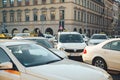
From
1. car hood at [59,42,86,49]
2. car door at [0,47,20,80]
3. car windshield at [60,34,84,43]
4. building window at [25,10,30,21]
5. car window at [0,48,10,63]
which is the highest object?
building window at [25,10,30,21]

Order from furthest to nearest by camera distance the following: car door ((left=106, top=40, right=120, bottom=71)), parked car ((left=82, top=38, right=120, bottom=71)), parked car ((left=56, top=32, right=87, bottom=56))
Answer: parked car ((left=56, top=32, right=87, bottom=56)) < parked car ((left=82, top=38, right=120, bottom=71)) < car door ((left=106, top=40, right=120, bottom=71))

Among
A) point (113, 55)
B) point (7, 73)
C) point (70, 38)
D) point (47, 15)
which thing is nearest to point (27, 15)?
point (47, 15)

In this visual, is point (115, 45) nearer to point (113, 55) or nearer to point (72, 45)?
point (113, 55)

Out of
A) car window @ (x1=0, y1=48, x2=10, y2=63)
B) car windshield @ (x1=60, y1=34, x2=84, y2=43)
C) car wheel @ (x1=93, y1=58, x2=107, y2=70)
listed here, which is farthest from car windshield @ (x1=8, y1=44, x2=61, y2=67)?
car windshield @ (x1=60, y1=34, x2=84, y2=43)

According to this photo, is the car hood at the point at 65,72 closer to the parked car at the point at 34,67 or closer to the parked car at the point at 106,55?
the parked car at the point at 34,67

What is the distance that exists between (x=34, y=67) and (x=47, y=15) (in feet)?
221

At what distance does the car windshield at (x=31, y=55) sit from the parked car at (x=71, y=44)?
9745 millimetres

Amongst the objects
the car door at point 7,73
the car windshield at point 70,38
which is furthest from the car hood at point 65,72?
the car windshield at point 70,38

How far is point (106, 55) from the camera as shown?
12367 millimetres

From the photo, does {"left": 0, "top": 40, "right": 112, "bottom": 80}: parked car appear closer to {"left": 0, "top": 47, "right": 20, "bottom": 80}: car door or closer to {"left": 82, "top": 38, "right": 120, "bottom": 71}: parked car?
{"left": 0, "top": 47, "right": 20, "bottom": 80}: car door

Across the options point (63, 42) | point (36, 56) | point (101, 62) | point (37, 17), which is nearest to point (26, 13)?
point (37, 17)

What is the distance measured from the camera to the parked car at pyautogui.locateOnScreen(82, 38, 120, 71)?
12.0 m

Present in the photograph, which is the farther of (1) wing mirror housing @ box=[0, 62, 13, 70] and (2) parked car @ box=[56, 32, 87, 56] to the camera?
(2) parked car @ box=[56, 32, 87, 56]

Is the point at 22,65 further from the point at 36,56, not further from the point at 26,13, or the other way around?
the point at 26,13
